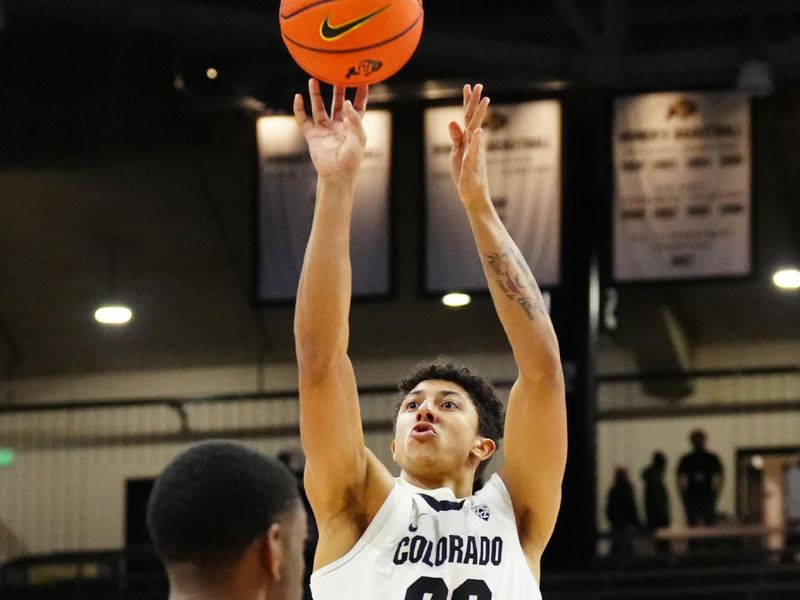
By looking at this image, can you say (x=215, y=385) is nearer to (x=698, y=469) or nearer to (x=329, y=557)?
(x=698, y=469)

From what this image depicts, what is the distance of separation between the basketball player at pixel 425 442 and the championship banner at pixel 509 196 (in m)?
9.53

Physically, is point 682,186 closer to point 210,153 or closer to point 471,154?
point 210,153

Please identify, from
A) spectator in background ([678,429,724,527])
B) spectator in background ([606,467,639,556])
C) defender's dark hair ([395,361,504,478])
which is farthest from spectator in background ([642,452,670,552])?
defender's dark hair ([395,361,504,478])

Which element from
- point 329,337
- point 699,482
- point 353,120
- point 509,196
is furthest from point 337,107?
point 699,482

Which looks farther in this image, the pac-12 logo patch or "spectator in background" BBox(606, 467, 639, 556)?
"spectator in background" BBox(606, 467, 639, 556)

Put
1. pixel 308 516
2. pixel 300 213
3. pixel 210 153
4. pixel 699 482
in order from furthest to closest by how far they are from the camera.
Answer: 1. pixel 210 153
2. pixel 699 482
3. pixel 308 516
4. pixel 300 213

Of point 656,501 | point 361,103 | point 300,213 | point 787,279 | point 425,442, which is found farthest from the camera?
point 787,279

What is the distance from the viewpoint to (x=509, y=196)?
1519 cm

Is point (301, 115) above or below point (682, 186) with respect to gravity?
below

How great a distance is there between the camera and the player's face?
17.5 feet

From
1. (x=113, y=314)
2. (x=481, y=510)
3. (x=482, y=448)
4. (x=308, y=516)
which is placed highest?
(x=113, y=314)

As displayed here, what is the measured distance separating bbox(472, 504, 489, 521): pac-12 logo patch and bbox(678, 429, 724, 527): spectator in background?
11882 millimetres

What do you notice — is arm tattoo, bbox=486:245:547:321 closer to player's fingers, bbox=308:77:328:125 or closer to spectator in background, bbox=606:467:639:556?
player's fingers, bbox=308:77:328:125

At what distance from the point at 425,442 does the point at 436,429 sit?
73 mm
